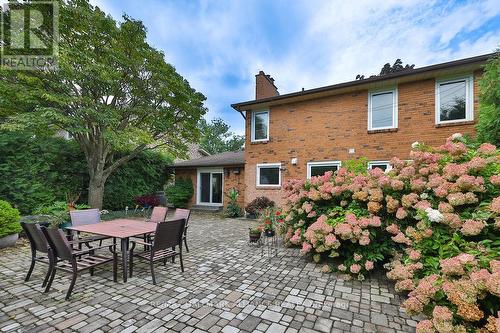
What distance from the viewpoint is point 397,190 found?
157 inches

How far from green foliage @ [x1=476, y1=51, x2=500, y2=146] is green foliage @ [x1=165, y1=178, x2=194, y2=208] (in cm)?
1259

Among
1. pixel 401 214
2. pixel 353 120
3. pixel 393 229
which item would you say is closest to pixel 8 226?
pixel 393 229

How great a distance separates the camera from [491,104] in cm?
535

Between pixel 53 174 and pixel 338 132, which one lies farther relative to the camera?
pixel 338 132

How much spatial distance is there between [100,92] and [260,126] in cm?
687

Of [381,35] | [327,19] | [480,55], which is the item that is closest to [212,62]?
[327,19]

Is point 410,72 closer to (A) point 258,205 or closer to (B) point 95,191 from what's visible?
(A) point 258,205

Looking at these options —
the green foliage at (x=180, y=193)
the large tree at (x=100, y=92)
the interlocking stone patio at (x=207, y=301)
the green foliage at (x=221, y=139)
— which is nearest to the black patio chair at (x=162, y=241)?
the interlocking stone patio at (x=207, y=301)

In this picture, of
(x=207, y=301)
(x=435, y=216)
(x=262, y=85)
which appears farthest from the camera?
(x=262, y=85)

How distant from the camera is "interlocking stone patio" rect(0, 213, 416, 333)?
2.63 m

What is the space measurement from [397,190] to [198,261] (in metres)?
4.04

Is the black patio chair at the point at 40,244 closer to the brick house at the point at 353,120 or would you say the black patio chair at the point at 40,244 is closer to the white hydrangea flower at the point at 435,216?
the white hydrangea flower at the point at 435,216

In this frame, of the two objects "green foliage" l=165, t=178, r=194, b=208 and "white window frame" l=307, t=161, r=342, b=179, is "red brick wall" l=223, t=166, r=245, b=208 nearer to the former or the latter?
"green foliage" l=165, t=178, r=194, b=208

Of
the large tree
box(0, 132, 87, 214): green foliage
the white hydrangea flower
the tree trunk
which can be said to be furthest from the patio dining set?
the tree trunk
